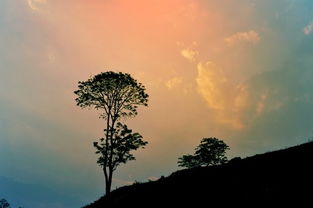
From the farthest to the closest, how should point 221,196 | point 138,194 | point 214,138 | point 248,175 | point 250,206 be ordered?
point 214,138
point 138,194
point 248,175
point 221,196
point 250,206

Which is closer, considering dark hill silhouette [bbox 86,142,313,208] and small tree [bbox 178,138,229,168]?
dark hill silhouette [bbox 86,142,313,208]

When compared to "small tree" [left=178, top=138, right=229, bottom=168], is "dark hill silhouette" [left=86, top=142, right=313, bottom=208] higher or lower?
lower

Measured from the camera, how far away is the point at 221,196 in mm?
20234

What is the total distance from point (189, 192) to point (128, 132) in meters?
30.8

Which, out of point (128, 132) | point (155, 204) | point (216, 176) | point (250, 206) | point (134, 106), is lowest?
point (250, 206)

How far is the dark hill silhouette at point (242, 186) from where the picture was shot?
1711 cm

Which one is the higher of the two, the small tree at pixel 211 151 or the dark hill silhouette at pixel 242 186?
the small tree at pixel 211 151

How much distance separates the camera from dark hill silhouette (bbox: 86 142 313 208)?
56.1 feet

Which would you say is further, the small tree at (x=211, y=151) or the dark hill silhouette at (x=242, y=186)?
the small tree at (x=211, y=151)

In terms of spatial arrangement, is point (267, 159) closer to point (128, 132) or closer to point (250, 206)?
point (250, 206)

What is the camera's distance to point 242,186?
67.5 feet

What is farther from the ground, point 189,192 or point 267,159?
point 267,159

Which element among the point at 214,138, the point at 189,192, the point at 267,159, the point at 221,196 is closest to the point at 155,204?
the point at 189,192

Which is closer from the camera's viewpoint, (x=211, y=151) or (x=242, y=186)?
(x=242, y=186)
